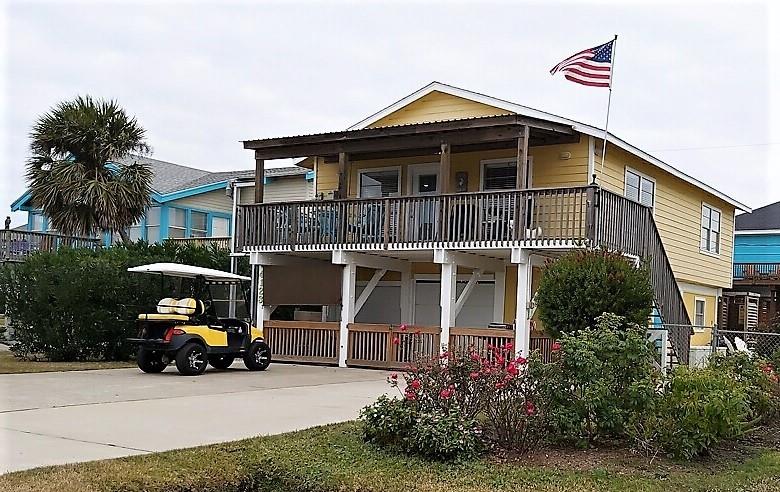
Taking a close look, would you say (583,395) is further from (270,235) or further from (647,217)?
(270,235)

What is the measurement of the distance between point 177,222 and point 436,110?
14.5 m

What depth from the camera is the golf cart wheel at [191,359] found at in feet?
55.8

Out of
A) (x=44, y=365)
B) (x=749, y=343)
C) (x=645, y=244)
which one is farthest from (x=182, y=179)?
(x=749, y=343)

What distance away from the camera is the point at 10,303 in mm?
21312

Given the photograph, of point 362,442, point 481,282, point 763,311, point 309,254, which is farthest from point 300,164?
point 763,311

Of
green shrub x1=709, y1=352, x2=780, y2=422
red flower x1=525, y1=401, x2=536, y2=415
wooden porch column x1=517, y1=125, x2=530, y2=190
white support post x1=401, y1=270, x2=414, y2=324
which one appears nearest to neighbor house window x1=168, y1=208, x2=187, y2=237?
white support post x1=401, y1=270, x2=414, y2=324

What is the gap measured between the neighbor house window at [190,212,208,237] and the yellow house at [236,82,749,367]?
1050cm

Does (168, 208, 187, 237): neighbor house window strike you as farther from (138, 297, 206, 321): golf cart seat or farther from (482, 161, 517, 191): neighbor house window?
(138, 297, 206, 321): golf cart seat

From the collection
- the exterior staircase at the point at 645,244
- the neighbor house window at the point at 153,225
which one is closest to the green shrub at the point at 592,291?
the exterior staircase at the point at 645,244

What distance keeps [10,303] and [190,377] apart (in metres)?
6.85

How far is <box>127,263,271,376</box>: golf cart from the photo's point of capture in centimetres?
1711

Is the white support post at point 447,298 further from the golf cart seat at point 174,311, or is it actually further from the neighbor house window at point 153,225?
the neighbor house window at point 153,225

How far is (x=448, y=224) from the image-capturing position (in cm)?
1972

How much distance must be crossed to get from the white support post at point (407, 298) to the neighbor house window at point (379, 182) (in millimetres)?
2139
